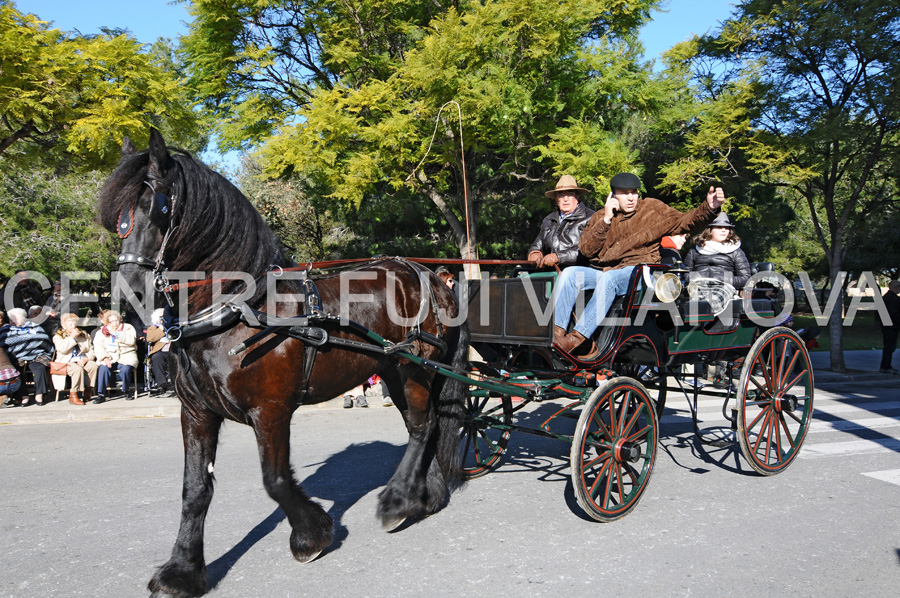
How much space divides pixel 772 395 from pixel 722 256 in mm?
2060

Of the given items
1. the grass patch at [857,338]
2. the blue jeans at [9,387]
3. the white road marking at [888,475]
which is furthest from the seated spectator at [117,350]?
the grass patch at [857,338]

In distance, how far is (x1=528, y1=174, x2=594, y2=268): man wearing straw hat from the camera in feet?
17.4

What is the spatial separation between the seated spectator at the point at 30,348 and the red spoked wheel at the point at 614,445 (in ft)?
27.4

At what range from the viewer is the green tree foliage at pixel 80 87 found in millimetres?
8719

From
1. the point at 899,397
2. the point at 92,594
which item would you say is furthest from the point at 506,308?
the point at 899,397

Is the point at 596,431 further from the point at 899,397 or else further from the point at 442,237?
the point at 442,237

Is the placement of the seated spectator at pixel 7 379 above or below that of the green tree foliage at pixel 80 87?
below

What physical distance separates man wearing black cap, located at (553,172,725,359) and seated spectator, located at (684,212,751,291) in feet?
6.85

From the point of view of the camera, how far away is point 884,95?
948 centimetres

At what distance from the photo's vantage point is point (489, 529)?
13.6 feet

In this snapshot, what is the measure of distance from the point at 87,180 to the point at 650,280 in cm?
1790

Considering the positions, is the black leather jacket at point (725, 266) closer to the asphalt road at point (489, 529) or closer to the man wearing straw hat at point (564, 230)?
the asphalt road at point (489, 529)

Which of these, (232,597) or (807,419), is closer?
(232,597)

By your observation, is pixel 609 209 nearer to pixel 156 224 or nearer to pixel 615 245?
pixel 615 245
